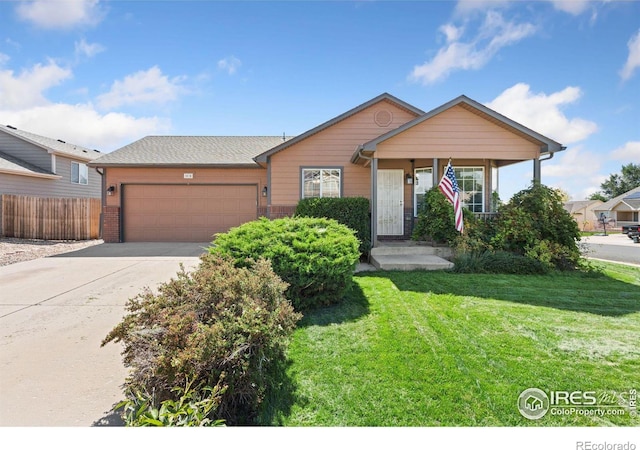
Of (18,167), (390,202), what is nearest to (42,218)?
(18,167)

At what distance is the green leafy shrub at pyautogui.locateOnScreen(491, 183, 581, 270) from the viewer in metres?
7.21

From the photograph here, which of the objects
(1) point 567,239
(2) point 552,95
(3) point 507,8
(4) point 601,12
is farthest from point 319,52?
(1) point 567,239

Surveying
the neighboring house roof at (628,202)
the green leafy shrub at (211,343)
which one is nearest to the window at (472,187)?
the green leafy shrub at (211,343)

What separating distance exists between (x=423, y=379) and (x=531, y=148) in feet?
27.3

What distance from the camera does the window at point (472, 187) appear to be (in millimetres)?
9984

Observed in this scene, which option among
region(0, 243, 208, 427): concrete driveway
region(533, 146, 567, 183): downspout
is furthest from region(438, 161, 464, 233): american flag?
region(0, 243, 208, 427): concrete driveway

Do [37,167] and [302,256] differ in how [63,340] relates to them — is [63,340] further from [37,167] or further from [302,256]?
[37,167]

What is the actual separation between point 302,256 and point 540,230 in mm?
6515

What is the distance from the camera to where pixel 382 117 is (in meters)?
10.9

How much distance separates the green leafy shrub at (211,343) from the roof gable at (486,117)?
21.7 feet

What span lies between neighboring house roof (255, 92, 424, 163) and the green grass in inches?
262

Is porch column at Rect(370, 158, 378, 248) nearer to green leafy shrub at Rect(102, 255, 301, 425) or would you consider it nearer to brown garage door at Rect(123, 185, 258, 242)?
brown garage door at Rect(123, 185, 258, 242)

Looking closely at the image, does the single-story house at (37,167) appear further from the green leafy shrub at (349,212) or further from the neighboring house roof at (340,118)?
the green leafy shrub at (349,212)

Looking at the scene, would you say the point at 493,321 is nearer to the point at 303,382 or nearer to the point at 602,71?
the point at 303,382
